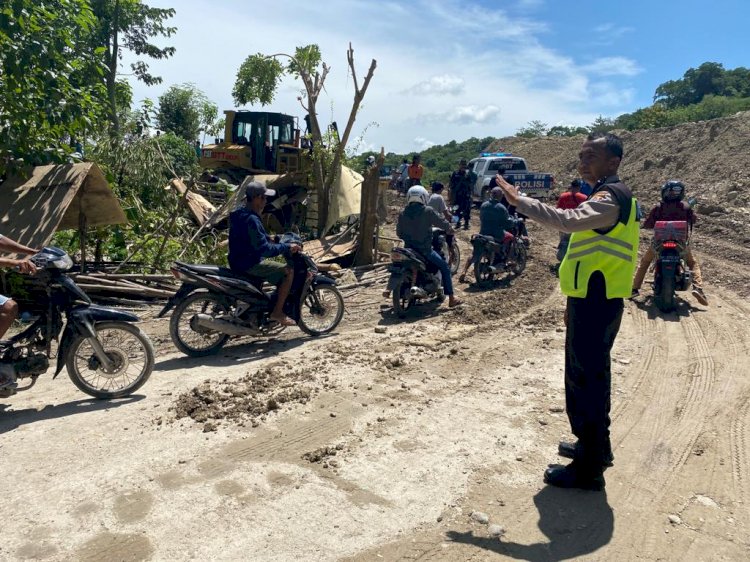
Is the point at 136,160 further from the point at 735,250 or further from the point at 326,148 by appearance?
the point at 735,250

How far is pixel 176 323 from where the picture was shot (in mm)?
6547

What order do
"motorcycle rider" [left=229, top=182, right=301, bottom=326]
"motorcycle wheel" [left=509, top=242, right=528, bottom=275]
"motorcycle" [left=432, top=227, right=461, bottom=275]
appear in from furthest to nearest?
"motorcycle wheel" [left=509, top=242, right=528, bottom=275], "motorcycle" [left=432, top=227, right=461, bottom=275], "motorcycle rider" [left=229, top=182, right=301, bottom=326]

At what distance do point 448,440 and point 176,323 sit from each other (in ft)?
11.1

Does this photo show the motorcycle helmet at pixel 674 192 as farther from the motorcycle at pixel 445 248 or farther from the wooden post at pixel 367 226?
the wooden post at pixel 367 226

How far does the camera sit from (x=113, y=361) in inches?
209

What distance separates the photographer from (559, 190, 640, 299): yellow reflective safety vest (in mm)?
3684

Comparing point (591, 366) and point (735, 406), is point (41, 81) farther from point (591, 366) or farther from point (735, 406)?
point (735, 406)

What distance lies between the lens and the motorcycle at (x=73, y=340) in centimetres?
505

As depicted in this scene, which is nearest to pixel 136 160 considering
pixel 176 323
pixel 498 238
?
pixel 176 323

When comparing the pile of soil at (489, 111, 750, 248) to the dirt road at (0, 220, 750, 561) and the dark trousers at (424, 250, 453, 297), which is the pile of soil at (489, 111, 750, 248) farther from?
the dirt road at (0, 220, 750, 561)

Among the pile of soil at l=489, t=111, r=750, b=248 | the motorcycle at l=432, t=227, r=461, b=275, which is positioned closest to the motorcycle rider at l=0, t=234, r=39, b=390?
the motorcycle at l=432, t=227, r=461, b=275

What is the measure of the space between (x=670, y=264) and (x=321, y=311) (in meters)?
4.83

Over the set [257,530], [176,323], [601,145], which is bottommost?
[257,530]

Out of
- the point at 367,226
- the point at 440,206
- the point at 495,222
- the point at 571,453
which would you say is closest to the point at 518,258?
the point at 495,222
